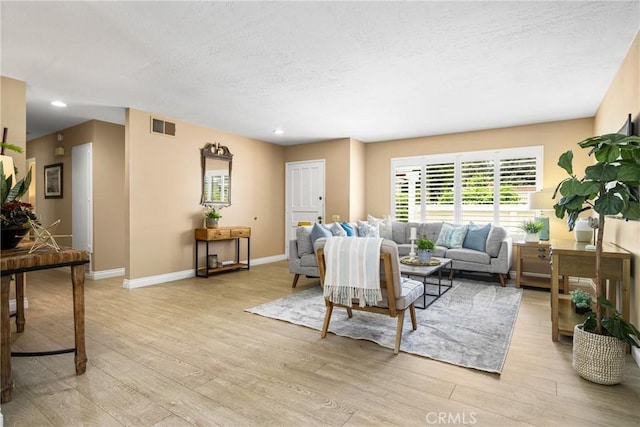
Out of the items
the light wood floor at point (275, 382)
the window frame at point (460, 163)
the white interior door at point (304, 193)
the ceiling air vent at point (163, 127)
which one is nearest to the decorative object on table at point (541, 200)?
the window frame at point (460, 163)

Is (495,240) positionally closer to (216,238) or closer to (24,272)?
(216,238)

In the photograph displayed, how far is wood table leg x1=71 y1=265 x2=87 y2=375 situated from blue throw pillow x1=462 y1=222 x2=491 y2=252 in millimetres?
5109

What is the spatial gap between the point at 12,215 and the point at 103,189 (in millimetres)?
Result: 3734

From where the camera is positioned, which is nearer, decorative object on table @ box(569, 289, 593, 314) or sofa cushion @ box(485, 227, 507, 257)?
decorative object on table @ box(569, 289, 593, 314)

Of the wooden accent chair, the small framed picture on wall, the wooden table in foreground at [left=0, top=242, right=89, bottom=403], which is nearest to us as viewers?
the wooden table in foreground at [left=0, top=242, right=89, bottom=403]

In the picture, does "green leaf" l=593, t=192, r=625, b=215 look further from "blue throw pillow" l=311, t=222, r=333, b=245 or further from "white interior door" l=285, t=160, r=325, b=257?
"white interior door" l=285, t=160, r=325, b=257

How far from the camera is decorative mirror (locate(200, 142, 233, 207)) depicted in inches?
226

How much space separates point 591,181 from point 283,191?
5.97 meters

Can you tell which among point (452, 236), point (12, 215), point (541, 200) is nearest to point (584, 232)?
point (541, 200)

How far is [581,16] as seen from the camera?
239 centimetres

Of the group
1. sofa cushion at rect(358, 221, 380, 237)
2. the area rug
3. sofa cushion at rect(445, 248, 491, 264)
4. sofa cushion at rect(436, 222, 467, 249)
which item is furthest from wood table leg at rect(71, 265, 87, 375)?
sofa cushion at rect(436, 222, 467, 249)

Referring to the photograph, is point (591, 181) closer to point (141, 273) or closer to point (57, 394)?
point (57, 394)

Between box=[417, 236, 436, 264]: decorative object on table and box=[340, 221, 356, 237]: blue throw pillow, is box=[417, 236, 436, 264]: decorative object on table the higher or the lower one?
the lower one

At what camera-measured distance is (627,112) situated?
2.95m
